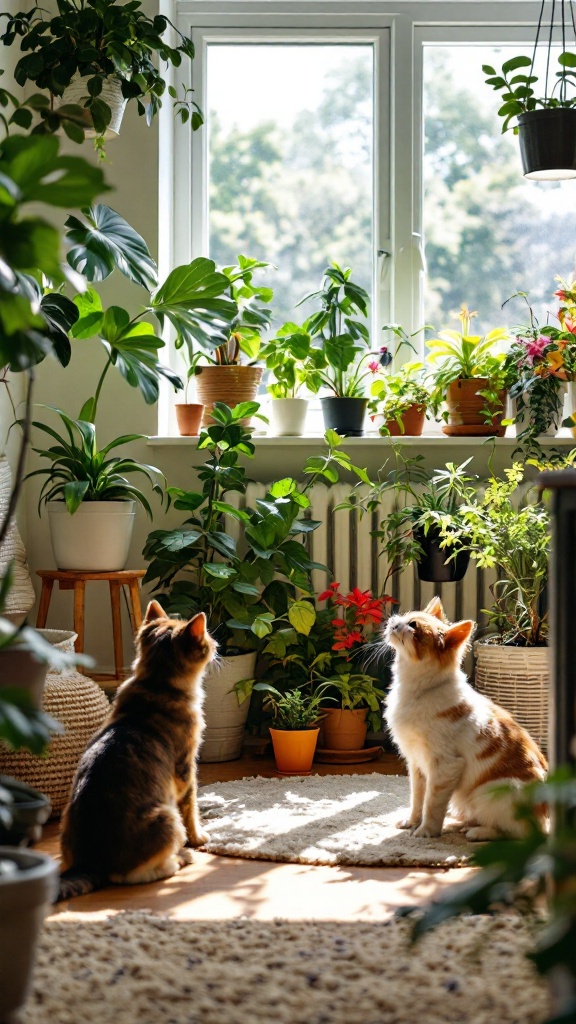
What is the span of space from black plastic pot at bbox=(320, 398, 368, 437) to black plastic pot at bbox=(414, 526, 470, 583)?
50 centimetres

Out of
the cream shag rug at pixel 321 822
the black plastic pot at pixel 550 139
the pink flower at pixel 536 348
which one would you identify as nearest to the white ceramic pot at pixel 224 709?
the cream shag rug at pixel 321 822

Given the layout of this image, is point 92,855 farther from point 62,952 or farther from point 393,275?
point 393,275

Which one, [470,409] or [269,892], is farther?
[470,409]

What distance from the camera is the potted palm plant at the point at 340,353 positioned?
385cm

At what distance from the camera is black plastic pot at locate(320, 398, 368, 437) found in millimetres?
3881

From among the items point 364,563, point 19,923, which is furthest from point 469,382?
point 19,923

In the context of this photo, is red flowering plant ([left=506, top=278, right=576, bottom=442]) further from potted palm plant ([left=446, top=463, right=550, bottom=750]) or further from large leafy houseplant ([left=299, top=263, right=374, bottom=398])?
large leafy houseplant ([left=299, top=263, right=374, bottom=398])

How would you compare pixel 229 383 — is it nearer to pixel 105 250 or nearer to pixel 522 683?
pixel 105 250

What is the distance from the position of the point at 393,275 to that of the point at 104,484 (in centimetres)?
151

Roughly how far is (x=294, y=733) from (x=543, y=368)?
4.92 feet

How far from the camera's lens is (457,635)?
8.74ft

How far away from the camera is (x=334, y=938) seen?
1931 mm

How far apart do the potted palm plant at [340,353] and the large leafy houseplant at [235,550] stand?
0.26 metres

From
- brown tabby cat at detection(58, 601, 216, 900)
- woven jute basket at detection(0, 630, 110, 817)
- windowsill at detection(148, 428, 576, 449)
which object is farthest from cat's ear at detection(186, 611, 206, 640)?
windowsill at detection(148, 428, 576, 449)
